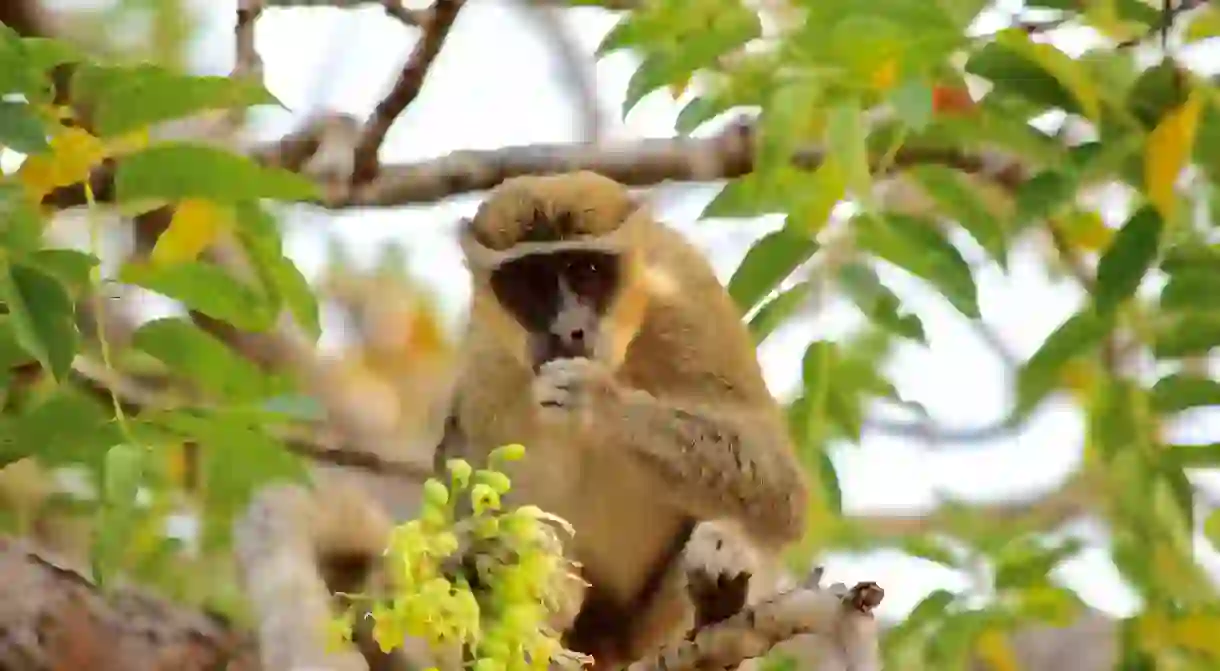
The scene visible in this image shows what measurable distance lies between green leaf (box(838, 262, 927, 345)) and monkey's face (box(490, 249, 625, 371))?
36 cm

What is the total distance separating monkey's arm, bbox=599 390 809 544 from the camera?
1.98 m

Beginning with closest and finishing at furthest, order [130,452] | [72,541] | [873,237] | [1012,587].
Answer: [130,452], [873,237], [1012,587], [72,541]

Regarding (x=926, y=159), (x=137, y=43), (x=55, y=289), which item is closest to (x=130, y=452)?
(x=55, y=289)

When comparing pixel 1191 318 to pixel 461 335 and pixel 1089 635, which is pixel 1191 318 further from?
pixel 1089 635

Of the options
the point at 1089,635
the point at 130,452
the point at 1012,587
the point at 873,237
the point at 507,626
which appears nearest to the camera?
the point at 507,626

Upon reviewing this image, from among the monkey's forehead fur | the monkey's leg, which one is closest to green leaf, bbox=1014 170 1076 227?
the monkey's forehead fur

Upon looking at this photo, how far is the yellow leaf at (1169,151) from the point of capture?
148cm

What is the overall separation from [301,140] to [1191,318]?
1295 millimetres

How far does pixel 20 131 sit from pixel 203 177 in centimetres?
17

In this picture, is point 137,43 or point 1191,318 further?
point 137,43

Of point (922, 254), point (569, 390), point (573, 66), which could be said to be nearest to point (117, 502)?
point (569, 390)

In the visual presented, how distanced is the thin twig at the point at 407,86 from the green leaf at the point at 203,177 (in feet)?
1.86

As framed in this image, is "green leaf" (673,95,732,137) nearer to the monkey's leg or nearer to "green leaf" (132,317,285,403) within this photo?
"green leaf" (132,317,285,403)

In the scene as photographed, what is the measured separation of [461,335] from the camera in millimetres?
2277
